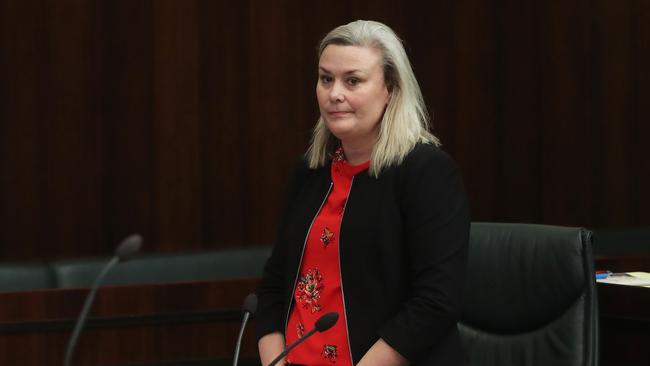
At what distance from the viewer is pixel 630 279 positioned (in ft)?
9.77

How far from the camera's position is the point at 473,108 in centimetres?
514

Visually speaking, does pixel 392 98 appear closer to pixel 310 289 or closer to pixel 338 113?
pixel 338 113

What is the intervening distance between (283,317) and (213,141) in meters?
2.19

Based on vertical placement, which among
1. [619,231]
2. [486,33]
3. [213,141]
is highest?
[486,33]

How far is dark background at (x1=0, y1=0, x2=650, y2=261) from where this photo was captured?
168 inches

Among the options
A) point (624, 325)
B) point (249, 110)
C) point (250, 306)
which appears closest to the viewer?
point (250, 306)

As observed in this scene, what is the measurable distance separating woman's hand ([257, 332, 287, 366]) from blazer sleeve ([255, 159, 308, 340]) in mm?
13

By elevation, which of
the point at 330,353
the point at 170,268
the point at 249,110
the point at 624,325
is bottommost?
the point at 170,268

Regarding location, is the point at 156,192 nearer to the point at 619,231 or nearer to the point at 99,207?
the point at 99,207

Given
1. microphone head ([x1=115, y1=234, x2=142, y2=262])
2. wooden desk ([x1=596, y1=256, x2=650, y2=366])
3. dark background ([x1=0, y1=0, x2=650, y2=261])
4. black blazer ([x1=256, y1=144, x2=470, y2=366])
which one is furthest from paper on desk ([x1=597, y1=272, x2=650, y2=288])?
dark background ([x1=0, y1=0, x2=650, y2=261])

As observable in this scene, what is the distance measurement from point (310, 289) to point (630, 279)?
3.67 feet

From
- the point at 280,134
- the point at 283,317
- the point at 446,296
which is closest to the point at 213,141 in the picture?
the point at 280,134

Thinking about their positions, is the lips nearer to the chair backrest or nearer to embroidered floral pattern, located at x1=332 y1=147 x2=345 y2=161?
embroidered floral pattern, located at x1=332 y1=147 x2=345 y2=161

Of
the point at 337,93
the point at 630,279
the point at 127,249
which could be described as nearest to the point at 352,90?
the point at 337,93
